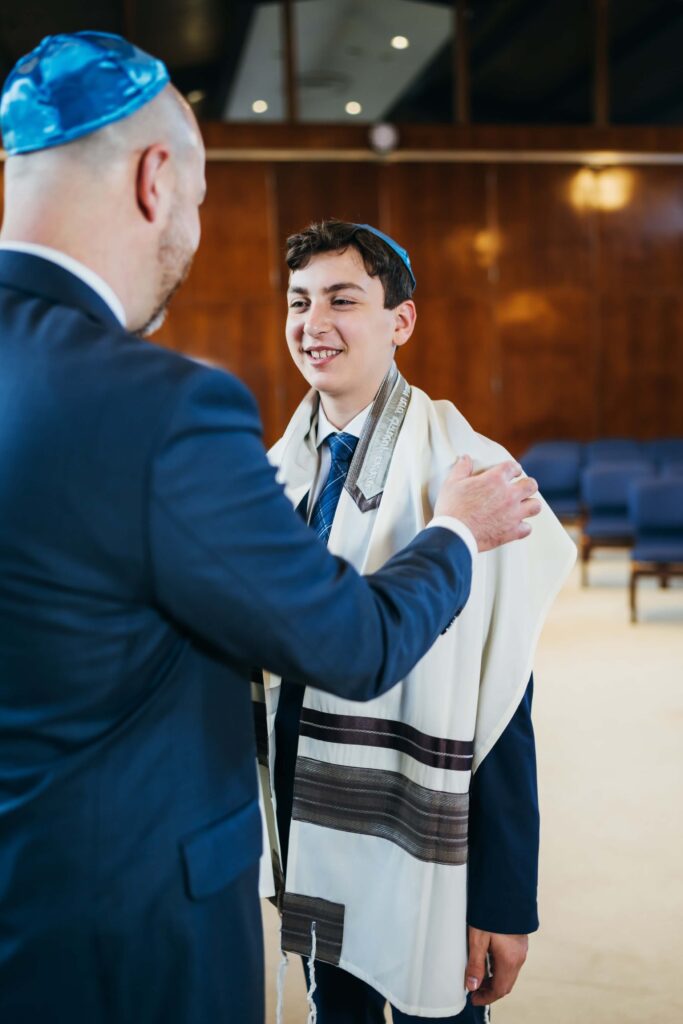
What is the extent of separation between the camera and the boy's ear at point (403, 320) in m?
1.79

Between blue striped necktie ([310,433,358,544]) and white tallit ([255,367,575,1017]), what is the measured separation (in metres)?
0.06

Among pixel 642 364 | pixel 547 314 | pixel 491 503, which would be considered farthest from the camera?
pixel 642 364

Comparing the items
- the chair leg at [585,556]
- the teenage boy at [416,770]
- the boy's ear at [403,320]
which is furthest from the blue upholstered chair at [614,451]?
the teenage boy at [416,770]

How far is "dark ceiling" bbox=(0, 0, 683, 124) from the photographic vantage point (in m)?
10.9

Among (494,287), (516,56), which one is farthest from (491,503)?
(516,56)

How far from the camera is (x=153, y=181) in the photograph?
1.06m

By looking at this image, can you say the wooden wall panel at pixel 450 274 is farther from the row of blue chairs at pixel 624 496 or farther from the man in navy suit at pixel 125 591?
the man in navy suit at pixel 125 591

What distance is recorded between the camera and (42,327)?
998mm

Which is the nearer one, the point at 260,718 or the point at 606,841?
the point at 260,718

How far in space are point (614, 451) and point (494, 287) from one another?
2849 millimetres

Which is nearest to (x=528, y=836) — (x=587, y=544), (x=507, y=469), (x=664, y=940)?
(x=507, y=469)

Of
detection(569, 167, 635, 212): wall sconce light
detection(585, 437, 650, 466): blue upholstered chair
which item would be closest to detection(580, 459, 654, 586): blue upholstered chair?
detection(585, 437, 650, 466): blue upholstered chair

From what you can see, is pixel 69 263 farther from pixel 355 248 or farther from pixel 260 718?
pixel 260 718

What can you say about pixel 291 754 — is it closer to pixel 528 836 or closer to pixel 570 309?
pixel 528 836
